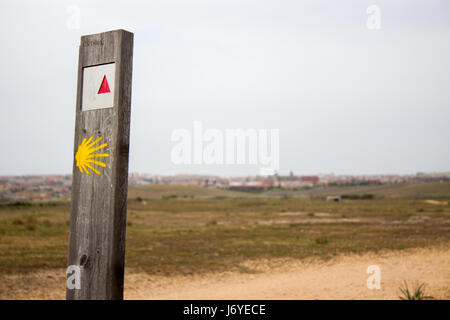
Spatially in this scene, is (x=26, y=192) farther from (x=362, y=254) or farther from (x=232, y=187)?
(x=232, y=187)

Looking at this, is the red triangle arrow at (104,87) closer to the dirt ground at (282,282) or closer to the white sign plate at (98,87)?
the white sign plate at (98,87)

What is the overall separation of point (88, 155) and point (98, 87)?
34 centimetres

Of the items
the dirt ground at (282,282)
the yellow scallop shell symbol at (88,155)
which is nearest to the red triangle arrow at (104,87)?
the yellow scallop shell symbol at (88,155)

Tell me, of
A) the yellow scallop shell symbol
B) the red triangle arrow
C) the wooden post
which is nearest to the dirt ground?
the wooden post

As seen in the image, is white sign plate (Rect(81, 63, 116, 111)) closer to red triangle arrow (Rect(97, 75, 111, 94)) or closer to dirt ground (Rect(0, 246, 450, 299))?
red triangle arrow (Rect(97, 75, 111, 94))

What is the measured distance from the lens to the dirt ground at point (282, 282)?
9.80 metres

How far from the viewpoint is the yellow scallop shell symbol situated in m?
2.12

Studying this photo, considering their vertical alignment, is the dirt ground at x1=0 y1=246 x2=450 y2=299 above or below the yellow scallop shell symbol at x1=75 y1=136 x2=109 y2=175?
below

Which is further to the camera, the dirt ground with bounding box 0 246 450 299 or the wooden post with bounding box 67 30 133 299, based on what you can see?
the dirt ground with bounding box 0 246 450 299

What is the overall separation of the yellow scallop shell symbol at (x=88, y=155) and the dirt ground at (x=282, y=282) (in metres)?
8.09

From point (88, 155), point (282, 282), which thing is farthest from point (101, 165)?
point (282, 282)

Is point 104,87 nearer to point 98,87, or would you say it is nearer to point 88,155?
point 98,87

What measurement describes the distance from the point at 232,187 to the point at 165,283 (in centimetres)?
13854

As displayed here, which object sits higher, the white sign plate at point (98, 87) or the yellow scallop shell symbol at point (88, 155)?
the white sign plate at point (98, 87)
